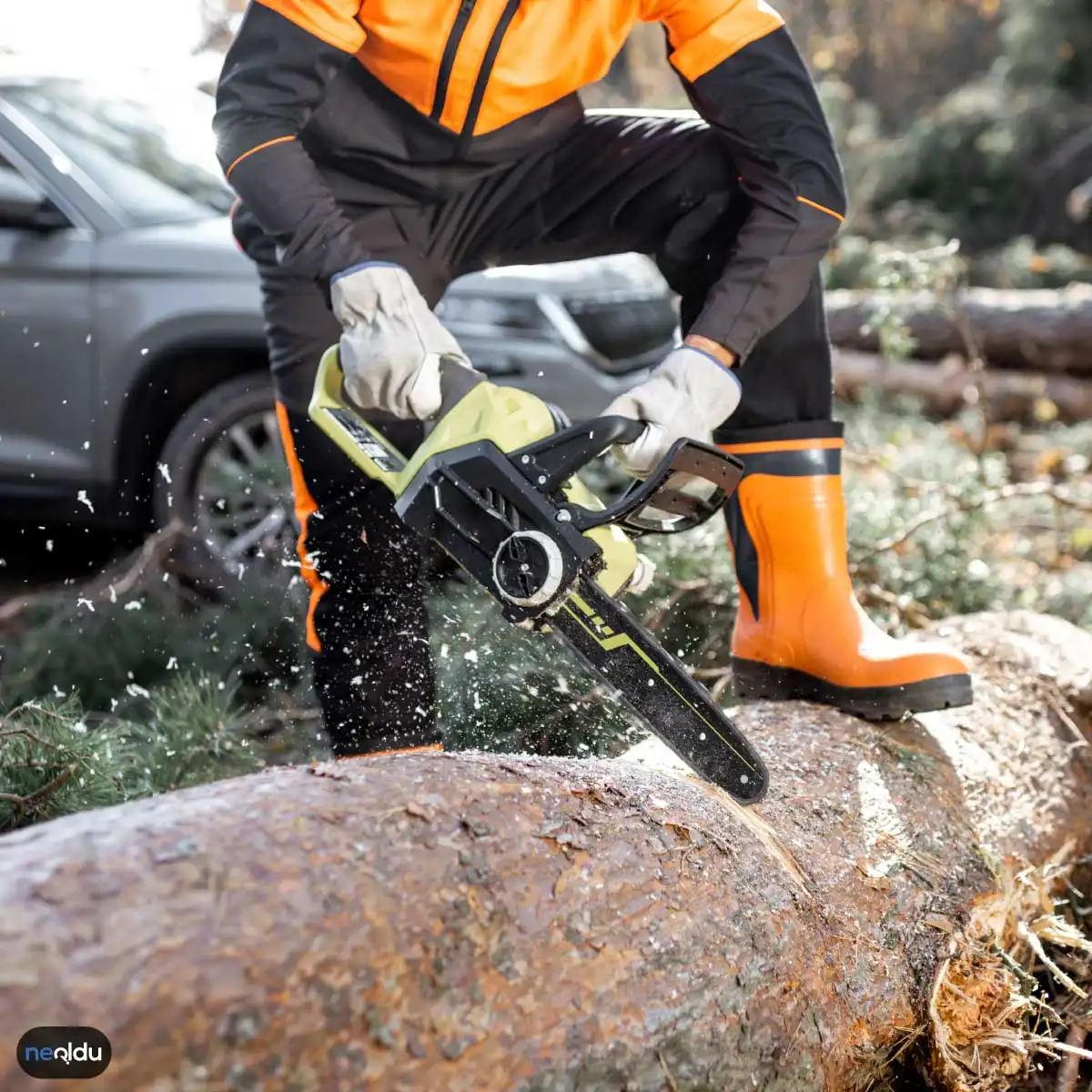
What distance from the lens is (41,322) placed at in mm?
3443

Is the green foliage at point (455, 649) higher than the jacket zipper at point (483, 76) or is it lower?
lower

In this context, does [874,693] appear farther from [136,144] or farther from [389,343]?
[136,144]

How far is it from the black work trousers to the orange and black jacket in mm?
109

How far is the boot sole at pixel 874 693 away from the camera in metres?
1.95

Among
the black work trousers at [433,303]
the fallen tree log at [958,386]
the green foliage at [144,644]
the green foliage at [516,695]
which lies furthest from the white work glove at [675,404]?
the fallen tree log at [958,386]

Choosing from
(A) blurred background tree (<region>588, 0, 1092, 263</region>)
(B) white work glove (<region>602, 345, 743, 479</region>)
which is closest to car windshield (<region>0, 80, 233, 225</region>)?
(B) white work glove (<region>602, 345, 743, 479</region>)

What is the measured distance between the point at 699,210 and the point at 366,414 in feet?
2.46

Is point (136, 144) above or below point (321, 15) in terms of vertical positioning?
below

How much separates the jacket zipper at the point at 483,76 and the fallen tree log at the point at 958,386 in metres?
4.53

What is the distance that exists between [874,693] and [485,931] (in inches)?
45.0

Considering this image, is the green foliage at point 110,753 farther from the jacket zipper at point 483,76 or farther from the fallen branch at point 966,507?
the fallen branch at point 966,507

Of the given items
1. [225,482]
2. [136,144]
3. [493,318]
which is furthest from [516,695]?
[136,144]

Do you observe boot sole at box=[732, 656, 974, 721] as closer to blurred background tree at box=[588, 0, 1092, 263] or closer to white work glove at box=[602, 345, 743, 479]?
white work glove at box=[602, 345, 743, 479]

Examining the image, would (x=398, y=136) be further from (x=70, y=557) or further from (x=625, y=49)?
(x=625, y=49)
